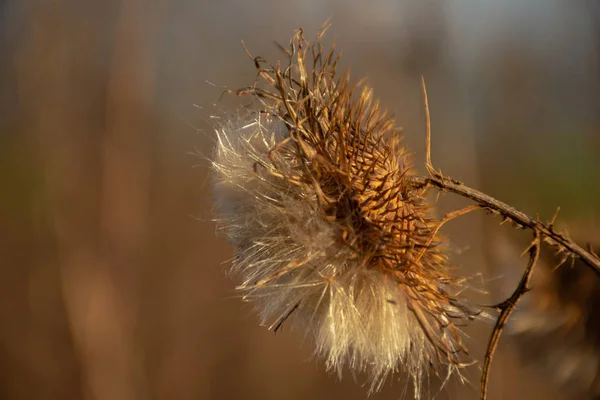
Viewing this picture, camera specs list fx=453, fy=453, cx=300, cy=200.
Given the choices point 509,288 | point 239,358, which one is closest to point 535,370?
point 509,288

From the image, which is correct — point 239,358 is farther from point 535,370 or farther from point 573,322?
point 573,322

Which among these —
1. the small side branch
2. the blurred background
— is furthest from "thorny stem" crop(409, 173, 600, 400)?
the blurred background

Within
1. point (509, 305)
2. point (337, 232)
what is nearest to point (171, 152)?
point (337, 232)

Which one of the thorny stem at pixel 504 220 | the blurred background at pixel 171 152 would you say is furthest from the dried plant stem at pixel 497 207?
the blurred background at pixel 171 152

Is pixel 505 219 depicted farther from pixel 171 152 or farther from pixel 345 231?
pixel 171 152

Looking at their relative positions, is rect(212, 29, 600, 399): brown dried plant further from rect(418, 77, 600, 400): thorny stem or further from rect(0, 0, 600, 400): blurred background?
rect(0, 0, 600, 400): blurred background
